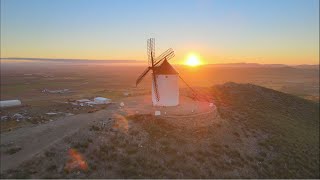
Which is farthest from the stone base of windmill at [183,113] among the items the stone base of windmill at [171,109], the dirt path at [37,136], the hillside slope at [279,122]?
the dirt path at [37,136]

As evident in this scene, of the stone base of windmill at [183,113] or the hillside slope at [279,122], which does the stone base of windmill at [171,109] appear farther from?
the hillside slope at [279,122]

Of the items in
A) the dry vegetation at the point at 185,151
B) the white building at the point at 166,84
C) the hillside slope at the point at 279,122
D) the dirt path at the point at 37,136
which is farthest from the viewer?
the white building at the point at 166,84

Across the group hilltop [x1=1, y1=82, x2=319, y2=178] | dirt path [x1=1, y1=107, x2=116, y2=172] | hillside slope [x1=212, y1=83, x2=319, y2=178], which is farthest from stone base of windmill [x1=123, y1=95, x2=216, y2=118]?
dirt path [x1=1, y1=107, x2=116, y2=172]

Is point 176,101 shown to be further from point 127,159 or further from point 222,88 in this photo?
point 222,88

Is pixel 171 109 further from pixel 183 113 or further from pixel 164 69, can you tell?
pixel 164 69

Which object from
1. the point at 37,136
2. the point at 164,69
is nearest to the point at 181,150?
the point at 164,69

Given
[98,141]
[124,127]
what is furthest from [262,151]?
[98,141]
